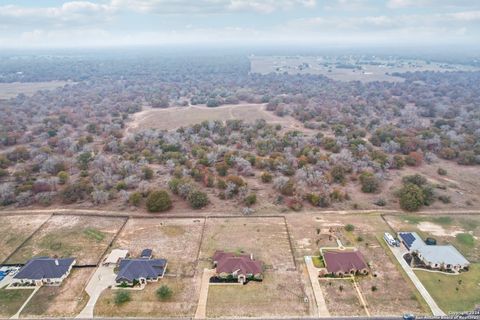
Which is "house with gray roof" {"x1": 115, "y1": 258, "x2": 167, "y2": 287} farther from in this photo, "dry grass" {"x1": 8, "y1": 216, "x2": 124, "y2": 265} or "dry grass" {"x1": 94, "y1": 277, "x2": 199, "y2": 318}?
"dry grass" {"x1": 8, "y1": 216, "x2": 124, "y2": 265}

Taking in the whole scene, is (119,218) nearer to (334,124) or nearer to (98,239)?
(98,239)

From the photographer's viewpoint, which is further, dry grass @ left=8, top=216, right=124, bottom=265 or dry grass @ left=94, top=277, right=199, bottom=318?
dry grass @ left=8, top=216, right=124, bottom=265

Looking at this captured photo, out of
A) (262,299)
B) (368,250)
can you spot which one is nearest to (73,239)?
(262,299)

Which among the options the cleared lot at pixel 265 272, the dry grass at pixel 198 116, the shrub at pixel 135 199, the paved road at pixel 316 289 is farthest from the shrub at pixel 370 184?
the dry grass at pixel 198 116

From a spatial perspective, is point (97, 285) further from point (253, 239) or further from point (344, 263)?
point (344, 263)

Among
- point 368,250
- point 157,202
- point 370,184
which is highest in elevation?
point 370,184

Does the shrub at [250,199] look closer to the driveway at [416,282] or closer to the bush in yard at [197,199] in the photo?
the bush in yard at [197,199]

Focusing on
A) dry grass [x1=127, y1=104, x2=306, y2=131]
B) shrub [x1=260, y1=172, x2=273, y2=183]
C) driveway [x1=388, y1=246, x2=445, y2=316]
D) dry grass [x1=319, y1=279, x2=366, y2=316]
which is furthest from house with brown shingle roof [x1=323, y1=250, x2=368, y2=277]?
dry grass [x1=127, y1=104, x2=306, y2=131]
